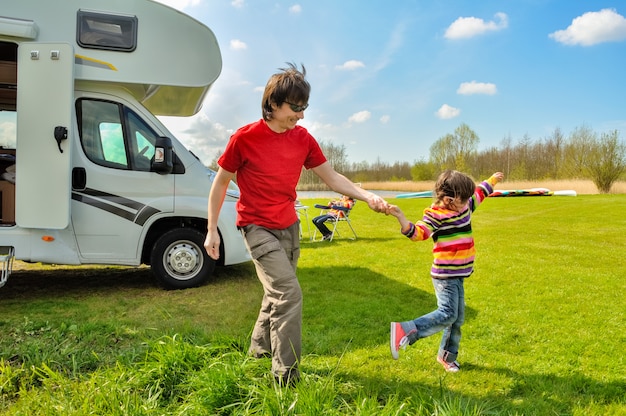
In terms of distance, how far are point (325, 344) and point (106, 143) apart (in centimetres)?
366

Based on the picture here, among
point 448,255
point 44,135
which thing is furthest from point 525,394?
point 44,135

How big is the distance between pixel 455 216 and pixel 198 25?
408 centimetres

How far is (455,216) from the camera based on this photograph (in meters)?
3.31

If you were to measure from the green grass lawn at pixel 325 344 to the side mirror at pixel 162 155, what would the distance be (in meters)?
1.56

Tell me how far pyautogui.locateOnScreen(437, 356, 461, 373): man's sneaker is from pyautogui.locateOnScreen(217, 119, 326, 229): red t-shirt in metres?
1.61

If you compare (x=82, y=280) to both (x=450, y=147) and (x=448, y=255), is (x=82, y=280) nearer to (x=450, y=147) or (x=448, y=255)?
(x=448, y=255)

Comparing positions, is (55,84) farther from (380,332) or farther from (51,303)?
(380,332)

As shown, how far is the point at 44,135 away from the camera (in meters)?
4.98

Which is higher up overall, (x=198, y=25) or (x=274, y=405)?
(x=198, y=25)

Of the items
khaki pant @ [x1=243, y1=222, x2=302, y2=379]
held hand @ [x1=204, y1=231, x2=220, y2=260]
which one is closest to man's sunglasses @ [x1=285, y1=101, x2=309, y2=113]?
khaki pant @ [x1=243, y1=222, x2=302, y2=379]

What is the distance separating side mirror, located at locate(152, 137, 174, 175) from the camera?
545 centimetres

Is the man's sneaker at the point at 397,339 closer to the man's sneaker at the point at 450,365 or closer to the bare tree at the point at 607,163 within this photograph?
the man's sneaker at the point at 450,365

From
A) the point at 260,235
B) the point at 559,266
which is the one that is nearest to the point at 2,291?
the point at 260,235

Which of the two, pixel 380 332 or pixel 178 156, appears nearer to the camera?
pixel 380 332
